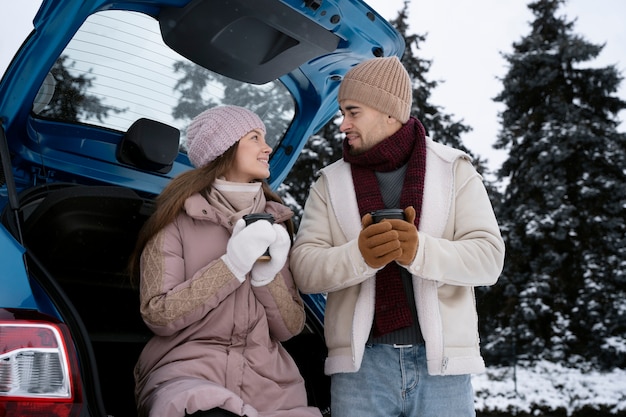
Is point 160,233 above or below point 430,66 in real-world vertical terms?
below

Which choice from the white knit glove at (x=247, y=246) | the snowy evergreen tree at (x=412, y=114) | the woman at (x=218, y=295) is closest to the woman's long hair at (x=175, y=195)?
the woman at (x=218, y=295)

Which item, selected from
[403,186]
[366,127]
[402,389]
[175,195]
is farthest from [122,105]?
[402,389]

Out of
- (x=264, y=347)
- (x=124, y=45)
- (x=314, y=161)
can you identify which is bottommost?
(x=264, y=347)

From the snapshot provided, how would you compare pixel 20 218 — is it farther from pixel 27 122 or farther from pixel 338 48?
pixel 338 48

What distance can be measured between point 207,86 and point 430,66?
11.3 meters

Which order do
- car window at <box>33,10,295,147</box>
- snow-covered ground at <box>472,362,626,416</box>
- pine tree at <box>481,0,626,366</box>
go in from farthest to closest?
pine tree at <box>481,0,626,366</box> < snow-covered ground at <box>472,362,626,416</box> < car window at <box>33,10,295,147</box>

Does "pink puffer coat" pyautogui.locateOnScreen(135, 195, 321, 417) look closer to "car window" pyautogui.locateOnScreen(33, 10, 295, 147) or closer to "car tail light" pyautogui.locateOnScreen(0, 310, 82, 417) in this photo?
"car tail light" pyautogui.locateOnScreen(0, 310, 82, 417)

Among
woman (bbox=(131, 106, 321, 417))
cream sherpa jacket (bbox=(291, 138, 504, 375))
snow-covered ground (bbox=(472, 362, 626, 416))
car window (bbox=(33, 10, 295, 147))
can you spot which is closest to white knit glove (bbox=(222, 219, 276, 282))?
woman (bbox=(131, 106, 321, 417))

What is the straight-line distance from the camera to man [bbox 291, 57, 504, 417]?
6.82 feet

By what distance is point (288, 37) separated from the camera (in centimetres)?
240

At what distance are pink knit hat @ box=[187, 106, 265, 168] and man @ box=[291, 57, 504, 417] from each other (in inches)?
15.0

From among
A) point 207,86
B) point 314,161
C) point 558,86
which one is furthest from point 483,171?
point 207,86

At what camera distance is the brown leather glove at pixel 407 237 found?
6.51ft

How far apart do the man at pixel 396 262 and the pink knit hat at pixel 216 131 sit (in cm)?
38
